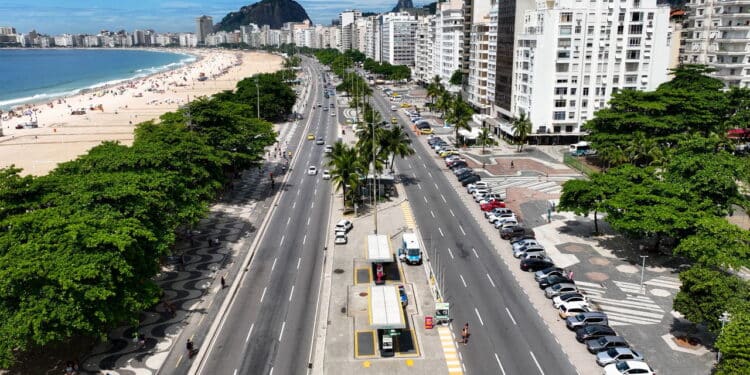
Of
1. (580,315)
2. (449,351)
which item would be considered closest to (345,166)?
(449,351)

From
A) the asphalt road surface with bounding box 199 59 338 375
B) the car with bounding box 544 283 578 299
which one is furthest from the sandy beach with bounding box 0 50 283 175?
the car with bounding box 544 283 578 299

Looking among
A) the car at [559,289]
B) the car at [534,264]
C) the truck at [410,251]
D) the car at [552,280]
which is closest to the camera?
the car at [559,289]

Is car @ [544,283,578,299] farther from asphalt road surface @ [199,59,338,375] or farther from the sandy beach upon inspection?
the sandy beach

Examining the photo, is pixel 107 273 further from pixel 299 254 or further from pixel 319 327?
pixel 299 254

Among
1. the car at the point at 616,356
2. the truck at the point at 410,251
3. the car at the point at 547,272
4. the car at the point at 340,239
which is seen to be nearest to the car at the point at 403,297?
the truck at the point at 410,251

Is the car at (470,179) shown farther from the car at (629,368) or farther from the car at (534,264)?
the car at (629,368)

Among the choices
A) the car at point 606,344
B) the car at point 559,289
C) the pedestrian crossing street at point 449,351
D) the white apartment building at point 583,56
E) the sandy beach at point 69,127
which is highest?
the white apartment building at point 583,56
